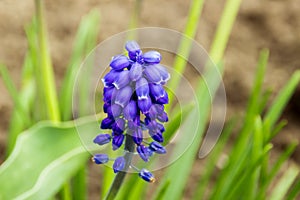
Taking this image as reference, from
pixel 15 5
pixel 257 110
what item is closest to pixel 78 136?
pixel 257 110

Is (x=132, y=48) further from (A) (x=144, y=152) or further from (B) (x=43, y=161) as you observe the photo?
(B) (x=43, y=161)

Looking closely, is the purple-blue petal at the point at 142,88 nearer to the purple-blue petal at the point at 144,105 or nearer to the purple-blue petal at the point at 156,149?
the purple-blue petal at the point at 144,105

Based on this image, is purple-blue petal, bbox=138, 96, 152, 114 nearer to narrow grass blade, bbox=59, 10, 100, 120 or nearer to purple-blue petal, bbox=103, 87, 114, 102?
purple-blue petal, bbox=103, 87, 114, 102

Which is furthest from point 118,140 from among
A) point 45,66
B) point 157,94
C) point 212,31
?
point 212,31

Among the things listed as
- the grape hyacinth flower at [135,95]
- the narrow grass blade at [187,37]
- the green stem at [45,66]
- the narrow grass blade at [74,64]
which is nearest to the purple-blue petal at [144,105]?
the grape hyacinth flower at [135,95]

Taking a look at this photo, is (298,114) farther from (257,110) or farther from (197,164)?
(257,110)

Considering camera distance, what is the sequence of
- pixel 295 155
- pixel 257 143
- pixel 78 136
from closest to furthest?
pixel 78 136 → pixel 257 143 → pixel 295 155
